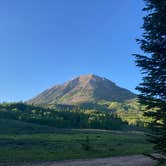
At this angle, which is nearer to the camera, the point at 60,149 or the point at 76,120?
the point at 60,149

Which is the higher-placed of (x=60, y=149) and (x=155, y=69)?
(x=155, y=69)

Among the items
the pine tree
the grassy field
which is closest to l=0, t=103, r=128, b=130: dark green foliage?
the grassy field

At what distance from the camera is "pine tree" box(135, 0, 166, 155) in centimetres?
1939

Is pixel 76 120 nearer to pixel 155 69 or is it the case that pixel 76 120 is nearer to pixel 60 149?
pixel 60 149

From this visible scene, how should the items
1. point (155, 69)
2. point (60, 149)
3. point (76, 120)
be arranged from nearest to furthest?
point (155, 69)
point (60, 149)
point (76, 120)

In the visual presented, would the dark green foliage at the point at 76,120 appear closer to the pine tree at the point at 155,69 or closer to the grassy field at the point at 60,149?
the grassy field at the point at 60,149

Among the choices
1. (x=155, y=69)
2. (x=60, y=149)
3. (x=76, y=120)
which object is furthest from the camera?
(x=76, y=120)

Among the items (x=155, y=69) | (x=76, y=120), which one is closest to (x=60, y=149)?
(x=155, y=69)

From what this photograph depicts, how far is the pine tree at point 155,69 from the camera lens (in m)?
19.4

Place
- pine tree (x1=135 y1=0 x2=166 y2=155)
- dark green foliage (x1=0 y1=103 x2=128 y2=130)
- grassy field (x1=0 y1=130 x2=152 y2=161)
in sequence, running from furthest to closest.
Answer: dark green foliage (x1=0 y1=103 x2=128 y2=130) → grassy field (x1=0 y1=130 x2=152 y2=161) → pine tree (x1=135 y1=0 x2=166 y2=155)

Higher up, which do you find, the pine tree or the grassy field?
the pine tree

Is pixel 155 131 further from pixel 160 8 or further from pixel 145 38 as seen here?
pixel 160 8

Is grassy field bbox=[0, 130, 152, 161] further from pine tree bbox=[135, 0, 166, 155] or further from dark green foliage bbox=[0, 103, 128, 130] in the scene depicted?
dark green foliage bbox=[0, 103, 128, 130]

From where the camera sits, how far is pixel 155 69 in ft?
65.0
